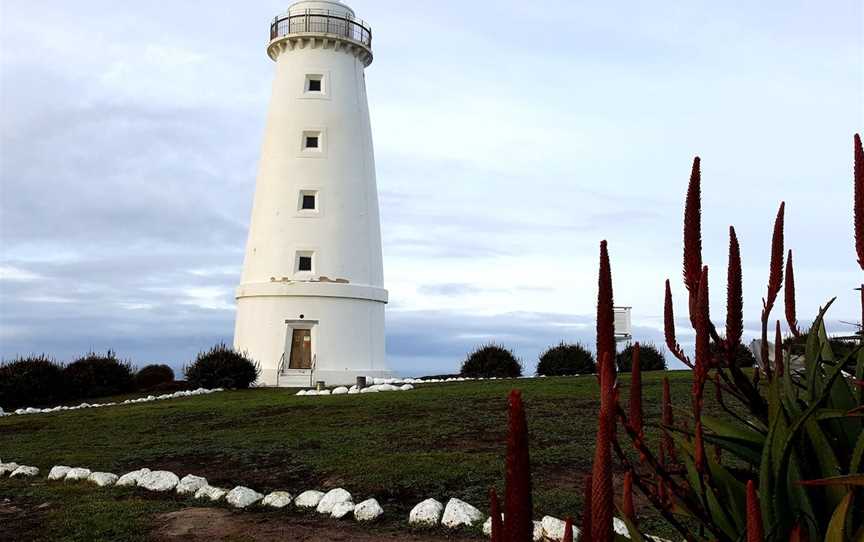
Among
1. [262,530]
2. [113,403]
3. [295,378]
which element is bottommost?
[262,530]

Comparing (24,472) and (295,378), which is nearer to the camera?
(24,472)

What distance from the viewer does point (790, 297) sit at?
9.60ft

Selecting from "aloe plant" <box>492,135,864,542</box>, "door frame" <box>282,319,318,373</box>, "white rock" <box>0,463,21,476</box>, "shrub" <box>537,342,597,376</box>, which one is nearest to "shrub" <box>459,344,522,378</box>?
"shrub" <box>537,342,597,376</box>

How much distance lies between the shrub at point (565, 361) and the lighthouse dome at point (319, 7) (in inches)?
666

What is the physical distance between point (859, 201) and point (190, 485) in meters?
8.80

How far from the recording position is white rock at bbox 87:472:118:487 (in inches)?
404

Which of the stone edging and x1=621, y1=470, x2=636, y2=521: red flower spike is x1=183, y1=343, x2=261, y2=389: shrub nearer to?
the stone edging

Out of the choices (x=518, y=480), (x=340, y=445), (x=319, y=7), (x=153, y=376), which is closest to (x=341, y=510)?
(x=340, y=445)

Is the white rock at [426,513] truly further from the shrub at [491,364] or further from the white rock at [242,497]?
the shrub at [491,364]

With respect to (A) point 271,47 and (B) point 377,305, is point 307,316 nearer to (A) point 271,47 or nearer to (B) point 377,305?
(B) point 377,305

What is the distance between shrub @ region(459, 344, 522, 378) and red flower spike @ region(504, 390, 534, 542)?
28.0 m

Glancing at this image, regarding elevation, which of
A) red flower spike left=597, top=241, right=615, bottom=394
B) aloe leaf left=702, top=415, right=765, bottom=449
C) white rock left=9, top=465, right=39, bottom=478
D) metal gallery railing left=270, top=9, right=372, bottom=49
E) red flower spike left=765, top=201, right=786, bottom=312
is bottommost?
white rock left=9, top=465, right=39, bottom=478

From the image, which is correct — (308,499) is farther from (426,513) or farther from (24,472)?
(24,472)

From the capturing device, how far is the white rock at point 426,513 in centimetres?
745
